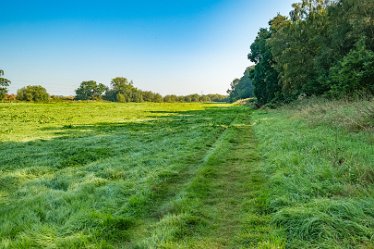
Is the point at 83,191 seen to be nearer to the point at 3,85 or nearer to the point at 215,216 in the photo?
the point at 215,216

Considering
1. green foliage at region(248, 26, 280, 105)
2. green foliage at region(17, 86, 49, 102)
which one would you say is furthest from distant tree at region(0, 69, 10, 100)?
green foliage at region(248, 26, 280, 105)

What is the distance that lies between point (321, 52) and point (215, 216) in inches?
1300

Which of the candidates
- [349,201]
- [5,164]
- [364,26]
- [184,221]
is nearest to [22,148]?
[5,164]

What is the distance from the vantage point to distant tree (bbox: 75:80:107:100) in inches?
7121

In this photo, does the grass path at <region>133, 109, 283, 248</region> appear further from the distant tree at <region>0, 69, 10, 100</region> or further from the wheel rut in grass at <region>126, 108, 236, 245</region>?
the distant tree at <region>0, 69, 10, 100</region>

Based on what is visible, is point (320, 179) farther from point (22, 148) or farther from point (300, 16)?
point (300, 16)

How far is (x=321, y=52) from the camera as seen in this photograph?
113 feet

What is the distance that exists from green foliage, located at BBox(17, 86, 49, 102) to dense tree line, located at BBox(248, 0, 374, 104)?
297 feet

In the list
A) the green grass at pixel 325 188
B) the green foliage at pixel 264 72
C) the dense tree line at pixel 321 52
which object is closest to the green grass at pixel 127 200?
the green grass at pixel 325 188

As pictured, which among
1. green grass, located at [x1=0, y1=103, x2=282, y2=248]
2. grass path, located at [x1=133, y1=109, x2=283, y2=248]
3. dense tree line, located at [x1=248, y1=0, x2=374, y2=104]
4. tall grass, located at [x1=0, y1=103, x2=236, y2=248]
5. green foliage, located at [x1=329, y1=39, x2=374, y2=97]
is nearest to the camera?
grass path, located at [x1=133, y1=109, x2=283, y2=248]

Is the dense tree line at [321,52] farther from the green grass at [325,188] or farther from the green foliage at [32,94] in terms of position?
the green foliage at [32,94]

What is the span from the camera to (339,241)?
15.3 feet

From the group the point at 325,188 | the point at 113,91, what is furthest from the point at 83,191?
the point at 113,91

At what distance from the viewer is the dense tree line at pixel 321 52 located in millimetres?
23875
